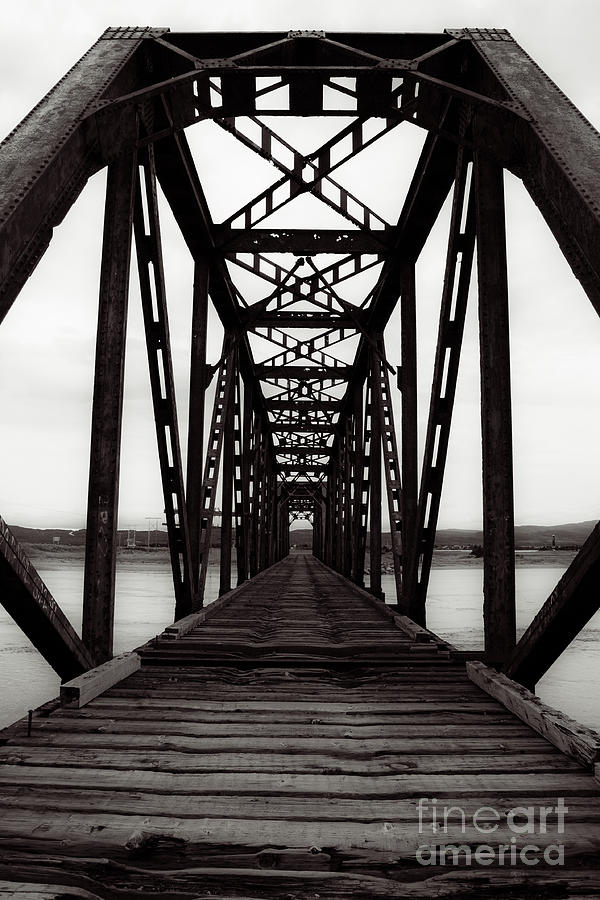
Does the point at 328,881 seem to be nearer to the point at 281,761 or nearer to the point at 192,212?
the point at 281,761

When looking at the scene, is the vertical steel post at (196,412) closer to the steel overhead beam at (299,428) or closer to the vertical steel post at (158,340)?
the vertical steel post at (158,340)

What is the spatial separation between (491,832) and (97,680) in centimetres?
245

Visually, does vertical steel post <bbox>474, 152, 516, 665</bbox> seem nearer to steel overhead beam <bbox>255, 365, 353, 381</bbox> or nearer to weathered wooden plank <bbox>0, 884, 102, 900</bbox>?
weathered wooden plank <bbox>0, 884, 102, 900</bbox>

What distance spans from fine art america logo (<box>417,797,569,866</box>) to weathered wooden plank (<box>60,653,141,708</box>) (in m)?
2.01

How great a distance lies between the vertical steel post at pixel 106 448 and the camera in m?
4.37

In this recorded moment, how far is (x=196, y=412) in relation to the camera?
28.4 ft

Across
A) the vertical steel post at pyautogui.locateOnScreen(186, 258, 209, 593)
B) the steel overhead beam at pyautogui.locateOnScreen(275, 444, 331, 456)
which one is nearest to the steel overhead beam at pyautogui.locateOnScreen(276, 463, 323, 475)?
the steel overhead beam at pyautogui.locateOnScreen(275, 444, 331, 456)

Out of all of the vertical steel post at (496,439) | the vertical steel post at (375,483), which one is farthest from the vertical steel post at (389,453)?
the vertical steel post at (496,439)

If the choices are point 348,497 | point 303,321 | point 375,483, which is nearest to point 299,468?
point 348,497

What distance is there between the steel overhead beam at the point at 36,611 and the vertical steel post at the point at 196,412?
4.12 metres

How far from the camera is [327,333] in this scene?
1404 cm

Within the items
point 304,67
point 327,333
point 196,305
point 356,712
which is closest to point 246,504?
point 327,333

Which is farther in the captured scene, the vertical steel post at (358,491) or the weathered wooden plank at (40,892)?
the vertical steel post at (358,491)

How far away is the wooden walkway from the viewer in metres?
1.88
